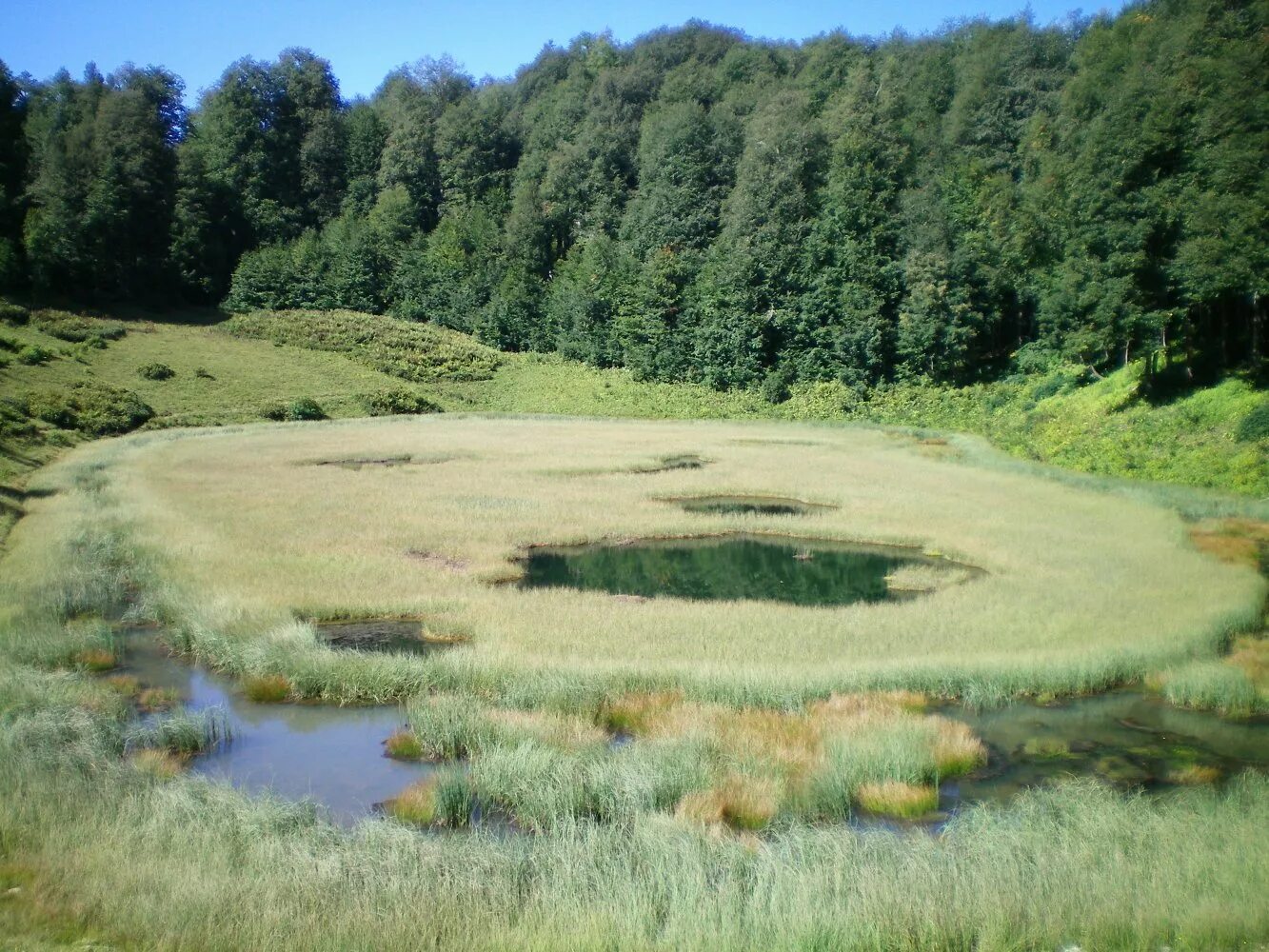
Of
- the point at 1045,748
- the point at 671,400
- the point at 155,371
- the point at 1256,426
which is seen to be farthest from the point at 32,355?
the point at 1256,426

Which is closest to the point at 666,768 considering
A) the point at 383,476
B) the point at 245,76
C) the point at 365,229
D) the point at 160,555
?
the point at 160,555

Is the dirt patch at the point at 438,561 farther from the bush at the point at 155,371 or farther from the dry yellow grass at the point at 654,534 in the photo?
the bush at the point at 155,371

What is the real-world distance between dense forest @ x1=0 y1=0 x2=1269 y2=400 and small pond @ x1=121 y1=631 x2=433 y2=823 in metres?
31.9

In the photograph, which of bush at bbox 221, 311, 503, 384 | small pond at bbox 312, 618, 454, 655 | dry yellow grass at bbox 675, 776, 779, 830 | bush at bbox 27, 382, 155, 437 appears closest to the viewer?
dry yellow grass at bbox 675, 776, 779, 830

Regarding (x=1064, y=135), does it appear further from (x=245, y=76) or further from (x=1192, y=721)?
(x=245, y=76)

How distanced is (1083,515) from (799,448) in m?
18.0

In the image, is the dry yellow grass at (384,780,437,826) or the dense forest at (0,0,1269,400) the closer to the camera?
the dry yellow grass at (384,780,437,826)

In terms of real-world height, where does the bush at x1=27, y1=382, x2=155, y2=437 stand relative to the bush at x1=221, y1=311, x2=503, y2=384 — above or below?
below

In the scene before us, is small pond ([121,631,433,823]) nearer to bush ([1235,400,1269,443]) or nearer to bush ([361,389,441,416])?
bush ([1235,400,1269,443])

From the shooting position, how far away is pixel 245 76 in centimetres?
9556

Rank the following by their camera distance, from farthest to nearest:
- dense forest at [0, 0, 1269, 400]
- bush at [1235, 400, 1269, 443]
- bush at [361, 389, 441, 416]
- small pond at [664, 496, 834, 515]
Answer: bush at [361, 389, 441, 416] < dense forest at [0, 0, 1269, 400] < bush at [1235, 400, 1269, 443] < small pond at [664, 496, 834, 515]

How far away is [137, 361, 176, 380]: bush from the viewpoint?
54.1 meters

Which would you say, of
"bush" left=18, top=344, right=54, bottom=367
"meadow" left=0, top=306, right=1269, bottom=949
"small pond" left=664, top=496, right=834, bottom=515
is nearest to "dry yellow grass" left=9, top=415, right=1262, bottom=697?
"meadow" left=0, top=306, right=1269, bottom=949

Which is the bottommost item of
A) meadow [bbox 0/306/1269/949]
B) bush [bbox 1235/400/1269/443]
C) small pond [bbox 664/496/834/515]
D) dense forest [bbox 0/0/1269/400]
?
meadow [bbox 0/306/1269/949]
